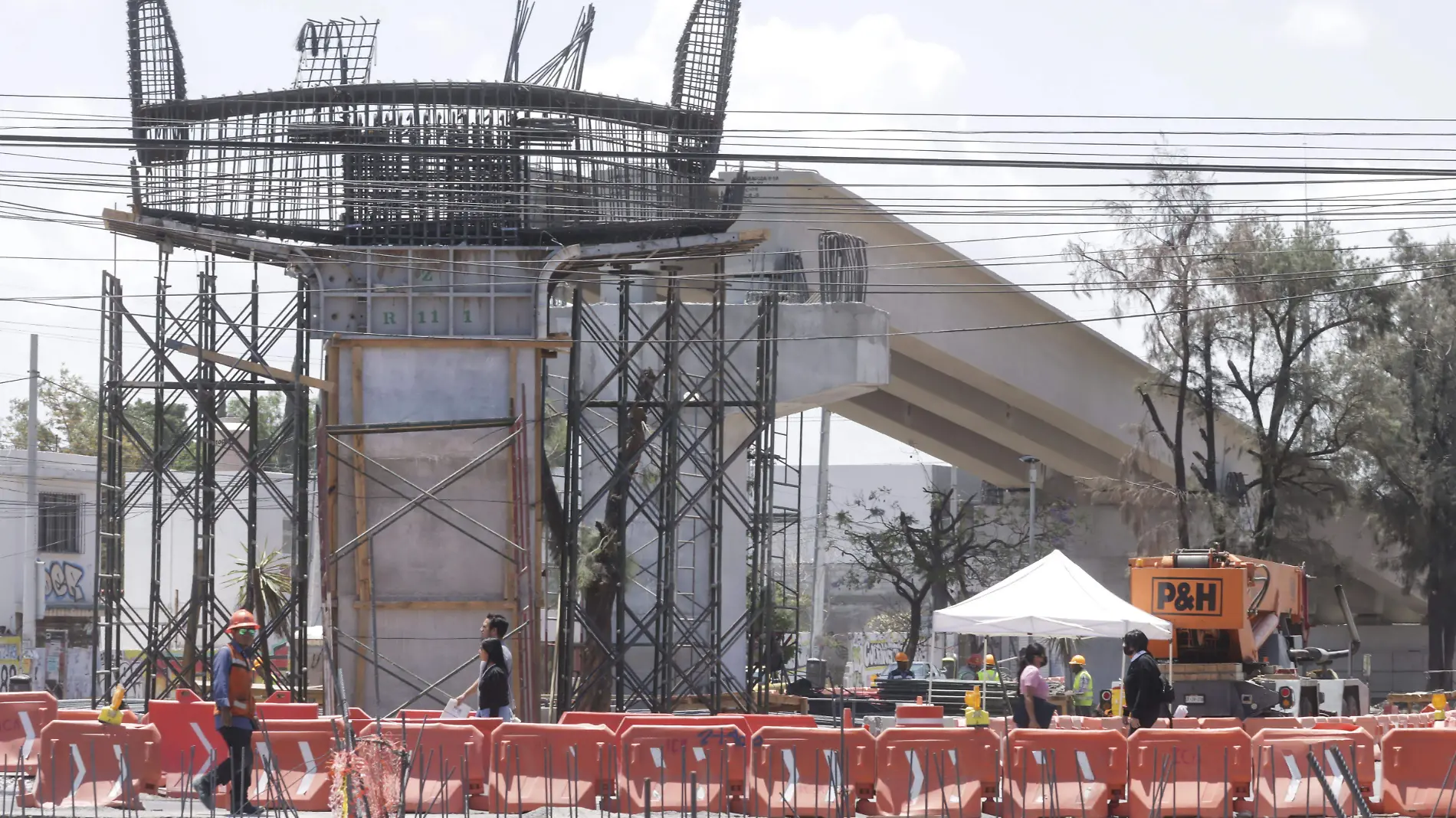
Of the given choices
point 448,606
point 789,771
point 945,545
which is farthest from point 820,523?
point 789,771

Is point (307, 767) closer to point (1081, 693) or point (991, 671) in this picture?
point (1081, 693)

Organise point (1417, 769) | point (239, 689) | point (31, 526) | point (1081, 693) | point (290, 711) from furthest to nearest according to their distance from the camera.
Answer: point (31, 526), point (1081, 693), point (290, 711), point (1417, 769), point (239, 689)

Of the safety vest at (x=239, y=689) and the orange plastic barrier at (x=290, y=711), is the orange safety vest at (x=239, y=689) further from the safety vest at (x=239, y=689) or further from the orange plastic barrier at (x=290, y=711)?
the orange plastic barrier at (x=290, y=711)

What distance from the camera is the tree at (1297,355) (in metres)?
39.6

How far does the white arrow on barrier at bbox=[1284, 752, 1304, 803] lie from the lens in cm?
1510

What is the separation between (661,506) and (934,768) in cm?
1445

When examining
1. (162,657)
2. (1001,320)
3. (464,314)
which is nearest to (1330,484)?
(1001,320)

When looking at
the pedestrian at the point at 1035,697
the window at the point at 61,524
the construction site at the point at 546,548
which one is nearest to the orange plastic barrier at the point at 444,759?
the construction site at the point at 546,548

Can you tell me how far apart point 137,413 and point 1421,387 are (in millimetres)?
62479

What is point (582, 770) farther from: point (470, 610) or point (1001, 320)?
point (1001, 320)

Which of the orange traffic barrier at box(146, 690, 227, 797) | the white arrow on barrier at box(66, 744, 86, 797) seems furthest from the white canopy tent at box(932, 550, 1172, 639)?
the white arrow on barrier at box(66, 744, 86, 797)

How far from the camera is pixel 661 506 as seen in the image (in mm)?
29188

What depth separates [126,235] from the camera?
2745 cm

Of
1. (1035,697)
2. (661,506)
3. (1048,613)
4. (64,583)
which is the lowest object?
(64,583)
